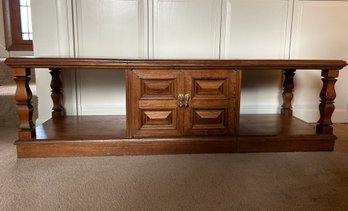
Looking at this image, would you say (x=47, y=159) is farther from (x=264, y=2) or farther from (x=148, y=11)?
(x=264, y=2)

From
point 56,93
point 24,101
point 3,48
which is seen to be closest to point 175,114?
point 24,101

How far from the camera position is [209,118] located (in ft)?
5.42

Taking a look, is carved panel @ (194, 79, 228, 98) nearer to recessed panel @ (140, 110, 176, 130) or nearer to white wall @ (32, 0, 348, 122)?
recessed panel @ (140, 110, 176, 130)

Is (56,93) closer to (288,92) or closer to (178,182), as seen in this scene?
(178,182)

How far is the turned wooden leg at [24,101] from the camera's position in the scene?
1.50m

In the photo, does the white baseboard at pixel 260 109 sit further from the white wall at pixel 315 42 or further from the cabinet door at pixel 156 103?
the cabinet door at pixel 156 103

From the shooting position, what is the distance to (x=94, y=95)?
2252 mm

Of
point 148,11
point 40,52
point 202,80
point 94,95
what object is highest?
point 148,11

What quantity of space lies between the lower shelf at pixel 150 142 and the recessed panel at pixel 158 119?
7 centimetres

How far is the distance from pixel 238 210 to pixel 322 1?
6.32ft

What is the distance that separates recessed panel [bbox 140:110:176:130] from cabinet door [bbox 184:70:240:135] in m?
0.08

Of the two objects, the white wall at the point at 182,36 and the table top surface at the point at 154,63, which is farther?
the white wall at the point at 182,36

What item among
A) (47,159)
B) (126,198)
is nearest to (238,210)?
(126,198)

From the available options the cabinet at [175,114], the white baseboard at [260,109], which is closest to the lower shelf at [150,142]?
the cabinet at [175,114]
